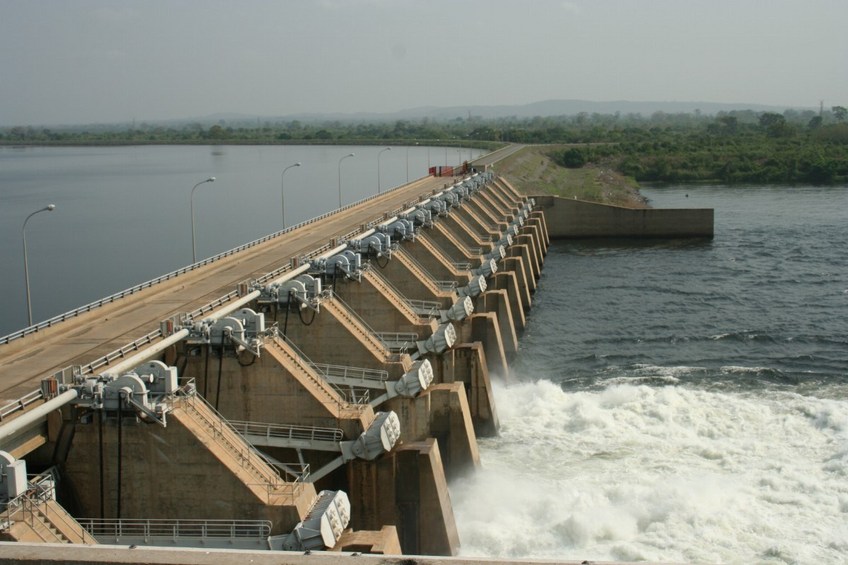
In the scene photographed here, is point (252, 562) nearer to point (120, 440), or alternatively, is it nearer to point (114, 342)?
point (120, 440)

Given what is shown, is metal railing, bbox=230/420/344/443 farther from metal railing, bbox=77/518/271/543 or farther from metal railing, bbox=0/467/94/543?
metal railing, bbox=0/467/94/543

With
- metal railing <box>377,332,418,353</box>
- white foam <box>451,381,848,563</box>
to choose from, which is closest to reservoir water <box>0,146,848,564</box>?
white foam <box>451,381,848,563</box>

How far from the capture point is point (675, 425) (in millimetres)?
35594

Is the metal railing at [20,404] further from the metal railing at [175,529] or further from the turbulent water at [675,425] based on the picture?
the turbulent water at [675,425]

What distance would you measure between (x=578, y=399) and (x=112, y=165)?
12832cm

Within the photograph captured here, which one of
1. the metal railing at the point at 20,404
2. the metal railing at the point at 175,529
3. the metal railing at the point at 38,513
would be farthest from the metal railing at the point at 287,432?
the metal railing at the point at 38,513

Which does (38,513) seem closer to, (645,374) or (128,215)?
A: (645,374)

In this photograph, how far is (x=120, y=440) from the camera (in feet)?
67.8

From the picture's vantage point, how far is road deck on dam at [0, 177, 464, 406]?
25172 millimetres

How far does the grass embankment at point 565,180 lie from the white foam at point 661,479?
63.4 m

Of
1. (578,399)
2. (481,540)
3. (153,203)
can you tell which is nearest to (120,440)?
(481,540)

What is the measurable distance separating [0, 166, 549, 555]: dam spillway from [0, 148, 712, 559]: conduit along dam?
1.7 inches

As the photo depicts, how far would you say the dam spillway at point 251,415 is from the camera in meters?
20.3

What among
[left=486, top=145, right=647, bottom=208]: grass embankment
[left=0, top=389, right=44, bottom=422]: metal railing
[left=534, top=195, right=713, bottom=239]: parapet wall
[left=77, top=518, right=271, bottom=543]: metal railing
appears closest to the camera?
[left=0, top=389, right=44, bottom=422]: metal railing
